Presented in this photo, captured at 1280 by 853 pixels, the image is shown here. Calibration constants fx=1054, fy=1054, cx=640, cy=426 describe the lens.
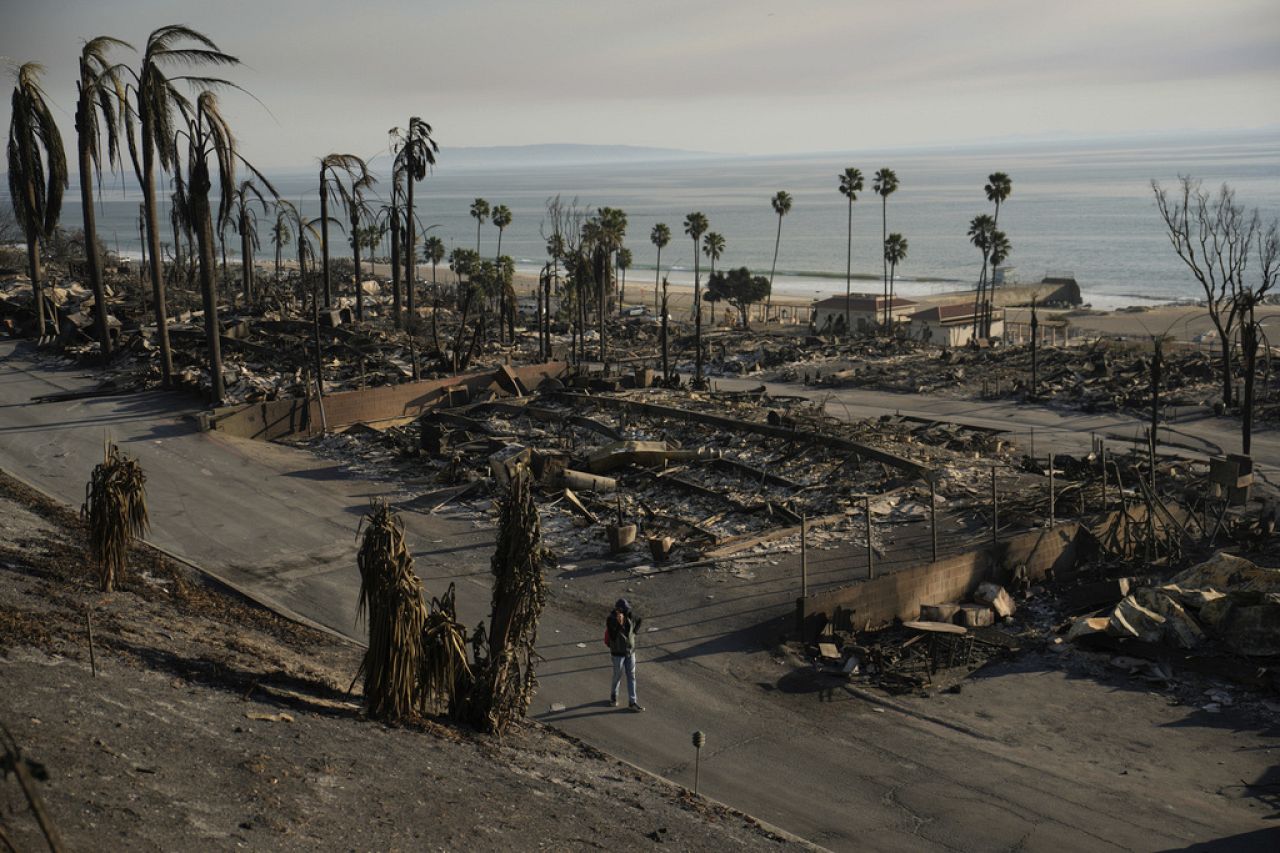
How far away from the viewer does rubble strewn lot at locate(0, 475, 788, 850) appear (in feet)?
28.7

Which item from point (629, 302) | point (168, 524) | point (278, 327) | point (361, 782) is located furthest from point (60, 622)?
point (629, 302)

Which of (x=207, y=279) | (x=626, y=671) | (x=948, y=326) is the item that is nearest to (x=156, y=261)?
(x=207, y=279)

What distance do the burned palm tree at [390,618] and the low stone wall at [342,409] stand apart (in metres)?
22.3

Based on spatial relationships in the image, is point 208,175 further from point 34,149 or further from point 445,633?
point 445,633

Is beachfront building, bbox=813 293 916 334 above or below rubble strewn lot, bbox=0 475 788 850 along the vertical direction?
above

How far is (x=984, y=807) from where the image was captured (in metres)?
12.8

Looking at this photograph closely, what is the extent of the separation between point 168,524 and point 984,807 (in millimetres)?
18137

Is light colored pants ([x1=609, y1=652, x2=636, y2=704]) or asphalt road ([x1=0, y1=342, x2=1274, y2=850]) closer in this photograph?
asphalt road ([x1=0, y1=342, x2=1274, y2=850])

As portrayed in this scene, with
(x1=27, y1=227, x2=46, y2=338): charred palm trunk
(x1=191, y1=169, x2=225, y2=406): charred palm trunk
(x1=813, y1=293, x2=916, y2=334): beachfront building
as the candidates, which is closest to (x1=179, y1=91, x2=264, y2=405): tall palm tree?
(x1=191, y1=169, x2=225, y2=406): charred palm trunk

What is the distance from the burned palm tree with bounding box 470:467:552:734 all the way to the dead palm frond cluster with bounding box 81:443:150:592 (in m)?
5.35

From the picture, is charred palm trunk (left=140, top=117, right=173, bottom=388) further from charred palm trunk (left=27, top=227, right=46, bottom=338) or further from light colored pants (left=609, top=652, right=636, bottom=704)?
light colored pants (left=609, top=652, right=636, bottom=704)

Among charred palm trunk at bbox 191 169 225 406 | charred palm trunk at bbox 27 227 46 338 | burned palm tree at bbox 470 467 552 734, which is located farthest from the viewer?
charred palm trunk at bbox 27 227 46 338

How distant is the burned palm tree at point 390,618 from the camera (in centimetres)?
1148

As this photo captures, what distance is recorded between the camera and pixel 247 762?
10.0 meters
